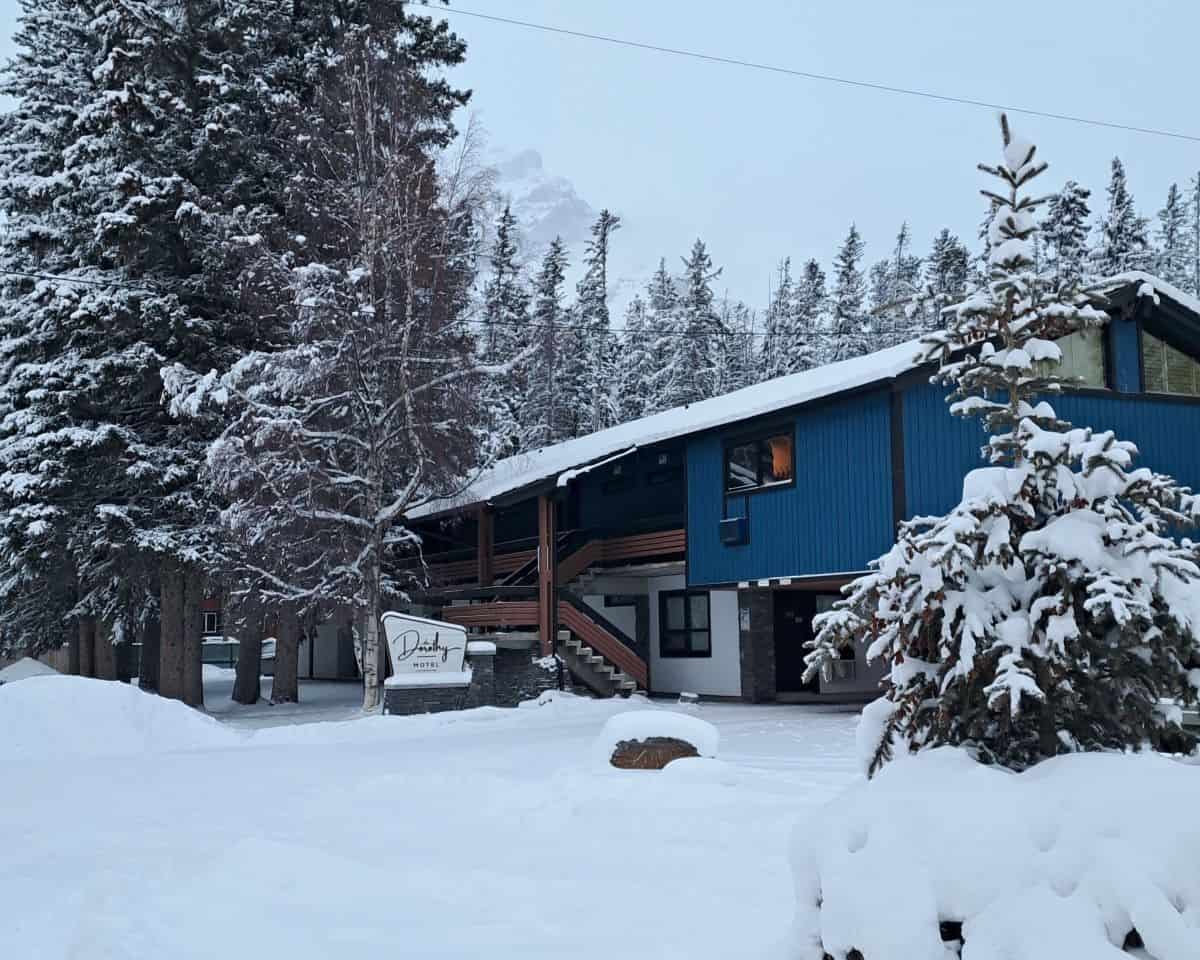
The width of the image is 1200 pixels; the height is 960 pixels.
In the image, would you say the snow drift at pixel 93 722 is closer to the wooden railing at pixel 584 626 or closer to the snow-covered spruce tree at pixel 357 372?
the snow-covered spruce tree at pixel 357 372

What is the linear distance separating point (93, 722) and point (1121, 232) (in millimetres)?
51998

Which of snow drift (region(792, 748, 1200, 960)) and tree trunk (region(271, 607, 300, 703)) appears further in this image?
tree trunk (region(271, 607, 300, 703))

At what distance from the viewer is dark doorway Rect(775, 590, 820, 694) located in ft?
84.5

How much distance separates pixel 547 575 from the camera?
25641mm

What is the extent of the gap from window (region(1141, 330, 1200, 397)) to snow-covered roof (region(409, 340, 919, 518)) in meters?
3.89

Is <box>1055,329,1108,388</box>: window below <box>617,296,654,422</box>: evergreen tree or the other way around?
below

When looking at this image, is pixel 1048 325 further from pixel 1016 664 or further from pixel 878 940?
pixel 878 940

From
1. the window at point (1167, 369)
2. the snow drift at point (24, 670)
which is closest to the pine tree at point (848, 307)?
the window at point (1167, 369)

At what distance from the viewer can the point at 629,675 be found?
26.3 m

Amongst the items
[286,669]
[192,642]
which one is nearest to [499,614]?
[286,669]

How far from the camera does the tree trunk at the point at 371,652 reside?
22.6 m

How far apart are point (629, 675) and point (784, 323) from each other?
44.9m

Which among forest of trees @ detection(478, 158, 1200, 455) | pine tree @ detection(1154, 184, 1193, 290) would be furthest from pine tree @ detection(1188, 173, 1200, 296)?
forest of trees @ detection(478, 158, 1200, 455)

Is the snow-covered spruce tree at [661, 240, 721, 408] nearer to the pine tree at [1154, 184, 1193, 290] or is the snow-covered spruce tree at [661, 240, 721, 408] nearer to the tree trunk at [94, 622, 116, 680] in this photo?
the tree trunk at [94, 622, 116, 680]
